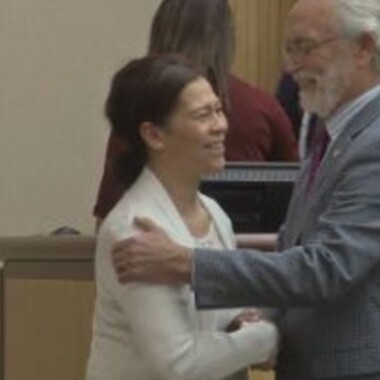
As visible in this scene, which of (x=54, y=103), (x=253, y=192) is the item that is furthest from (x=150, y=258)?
(x=54, y=103)

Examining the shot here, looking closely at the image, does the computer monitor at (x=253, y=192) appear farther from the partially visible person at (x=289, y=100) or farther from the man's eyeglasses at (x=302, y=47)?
the partially visible person at (x=289, y=100)

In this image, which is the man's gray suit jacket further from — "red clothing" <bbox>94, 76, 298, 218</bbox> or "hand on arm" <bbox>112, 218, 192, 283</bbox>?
"red clothing" <bbox>94, 76, 298, 218</bbox>

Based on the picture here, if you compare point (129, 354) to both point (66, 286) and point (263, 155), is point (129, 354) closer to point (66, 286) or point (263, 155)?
point (66, 286)

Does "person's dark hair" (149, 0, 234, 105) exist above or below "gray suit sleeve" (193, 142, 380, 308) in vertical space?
above

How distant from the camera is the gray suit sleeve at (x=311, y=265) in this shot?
223 centimetres

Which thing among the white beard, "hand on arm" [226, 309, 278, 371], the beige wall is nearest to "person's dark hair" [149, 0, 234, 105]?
the white beard

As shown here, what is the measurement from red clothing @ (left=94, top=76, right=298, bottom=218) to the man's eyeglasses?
992 millimetres

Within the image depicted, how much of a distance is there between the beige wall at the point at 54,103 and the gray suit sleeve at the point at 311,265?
2.78 meters

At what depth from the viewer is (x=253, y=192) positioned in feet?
9.20

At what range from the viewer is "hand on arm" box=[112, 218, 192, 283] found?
7.22ft

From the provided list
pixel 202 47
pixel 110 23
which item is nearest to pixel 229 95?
pixel 202 47

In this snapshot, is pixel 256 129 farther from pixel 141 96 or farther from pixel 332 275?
pixel 332 275

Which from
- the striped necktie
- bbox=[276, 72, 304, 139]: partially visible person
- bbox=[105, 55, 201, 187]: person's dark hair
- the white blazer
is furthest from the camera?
bbox=[276, 72, 304, 139]: partially visible person

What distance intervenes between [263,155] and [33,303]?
75cm
